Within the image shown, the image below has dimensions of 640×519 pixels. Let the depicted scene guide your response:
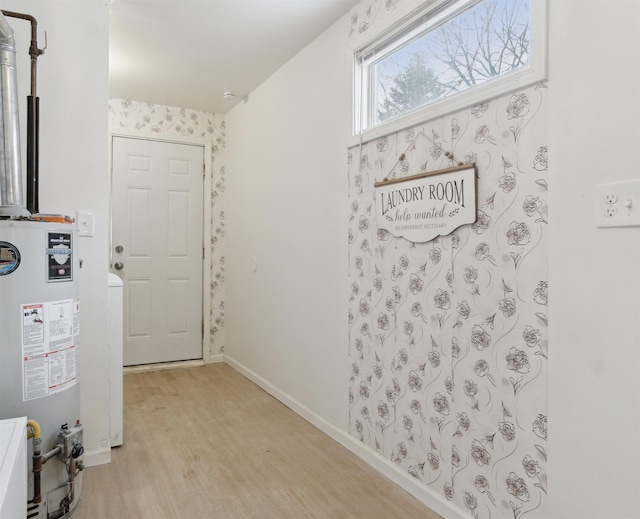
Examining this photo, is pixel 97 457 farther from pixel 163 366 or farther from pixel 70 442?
pixel 163 366

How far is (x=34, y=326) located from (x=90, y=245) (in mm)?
647

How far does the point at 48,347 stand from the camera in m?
1.85

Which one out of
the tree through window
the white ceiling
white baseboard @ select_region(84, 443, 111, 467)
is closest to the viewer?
the tree through window

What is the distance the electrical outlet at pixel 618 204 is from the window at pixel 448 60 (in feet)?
1.51

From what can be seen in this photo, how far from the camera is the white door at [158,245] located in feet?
13.9

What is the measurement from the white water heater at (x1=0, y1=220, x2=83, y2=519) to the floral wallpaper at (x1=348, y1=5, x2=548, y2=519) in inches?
55.0

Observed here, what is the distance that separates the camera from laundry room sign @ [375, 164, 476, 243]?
1.83 m

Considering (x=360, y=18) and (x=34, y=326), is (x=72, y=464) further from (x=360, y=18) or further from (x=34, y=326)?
(x=360, y=18)

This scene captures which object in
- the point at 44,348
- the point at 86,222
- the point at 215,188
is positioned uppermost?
the point at 215,188

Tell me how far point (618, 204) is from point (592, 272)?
21 centimetres

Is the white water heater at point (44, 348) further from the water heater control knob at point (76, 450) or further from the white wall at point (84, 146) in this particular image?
the white wall at point (84, 146)

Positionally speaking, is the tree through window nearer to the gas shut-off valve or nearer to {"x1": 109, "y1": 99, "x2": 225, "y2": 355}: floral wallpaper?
the gas shut-off valve

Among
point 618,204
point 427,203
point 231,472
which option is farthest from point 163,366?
point 618,204

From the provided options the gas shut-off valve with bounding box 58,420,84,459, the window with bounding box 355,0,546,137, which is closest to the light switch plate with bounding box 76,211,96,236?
the gas shut-off valve with bounding box 58,420,84,459
